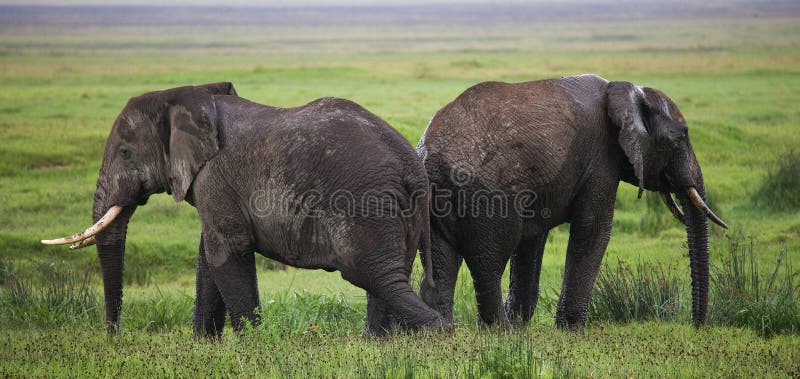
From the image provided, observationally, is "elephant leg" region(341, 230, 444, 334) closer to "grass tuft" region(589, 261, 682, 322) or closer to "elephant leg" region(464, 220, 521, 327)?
"elephant leg" region(464, 220, 521, 327)

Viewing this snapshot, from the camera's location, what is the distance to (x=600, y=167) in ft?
25.5

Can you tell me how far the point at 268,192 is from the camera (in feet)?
23.0

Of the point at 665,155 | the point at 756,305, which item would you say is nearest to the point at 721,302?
the point at 756,305

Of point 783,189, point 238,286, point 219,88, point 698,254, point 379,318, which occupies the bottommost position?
point 783,189

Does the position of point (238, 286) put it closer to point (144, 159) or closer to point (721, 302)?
point (144, 159)

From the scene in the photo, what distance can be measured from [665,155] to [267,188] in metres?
3.26

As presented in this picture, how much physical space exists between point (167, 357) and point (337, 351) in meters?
1.08

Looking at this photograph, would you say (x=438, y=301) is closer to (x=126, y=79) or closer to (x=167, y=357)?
(x=167, y=357)

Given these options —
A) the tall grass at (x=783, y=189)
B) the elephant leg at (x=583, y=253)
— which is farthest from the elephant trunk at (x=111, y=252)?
the tall grass at (x=783, y=189)

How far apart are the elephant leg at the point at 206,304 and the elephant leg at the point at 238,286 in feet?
1.55

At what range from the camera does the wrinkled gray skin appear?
22.1 feet

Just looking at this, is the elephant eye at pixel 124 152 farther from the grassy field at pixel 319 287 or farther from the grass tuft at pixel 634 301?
the grass tuft at pixel 634 301

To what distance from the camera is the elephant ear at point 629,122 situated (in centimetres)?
765

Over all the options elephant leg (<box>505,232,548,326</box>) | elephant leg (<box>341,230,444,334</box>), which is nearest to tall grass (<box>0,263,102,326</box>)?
elephant leg (<box>341,230,444,334</box>)
